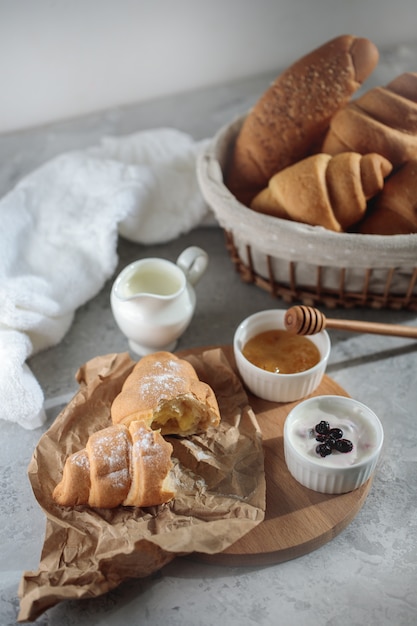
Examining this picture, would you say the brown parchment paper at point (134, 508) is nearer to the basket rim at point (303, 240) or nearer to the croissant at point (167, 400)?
the croissant at point (167, 400)

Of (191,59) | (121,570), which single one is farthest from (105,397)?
(191,59)

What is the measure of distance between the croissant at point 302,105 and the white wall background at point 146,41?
59 centimetres

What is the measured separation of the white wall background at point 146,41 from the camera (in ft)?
6.28

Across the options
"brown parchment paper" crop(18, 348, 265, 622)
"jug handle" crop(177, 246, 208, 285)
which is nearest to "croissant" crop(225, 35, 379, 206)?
"jug handle" crop(177, 246, 208, 285)

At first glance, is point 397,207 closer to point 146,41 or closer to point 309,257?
point 309,257

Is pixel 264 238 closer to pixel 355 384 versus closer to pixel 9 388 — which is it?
pixel 355 384

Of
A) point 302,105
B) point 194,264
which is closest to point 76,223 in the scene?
point 194,264

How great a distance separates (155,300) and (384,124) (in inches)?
23.3

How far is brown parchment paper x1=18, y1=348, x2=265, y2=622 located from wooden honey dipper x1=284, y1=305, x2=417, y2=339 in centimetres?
16

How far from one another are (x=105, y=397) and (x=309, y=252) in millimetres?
486

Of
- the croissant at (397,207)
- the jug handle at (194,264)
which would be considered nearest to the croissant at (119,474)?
the jug handle at (194,264)

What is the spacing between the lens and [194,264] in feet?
4.83

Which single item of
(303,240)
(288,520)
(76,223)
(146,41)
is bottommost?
(288,520)

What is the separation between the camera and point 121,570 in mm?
1003
